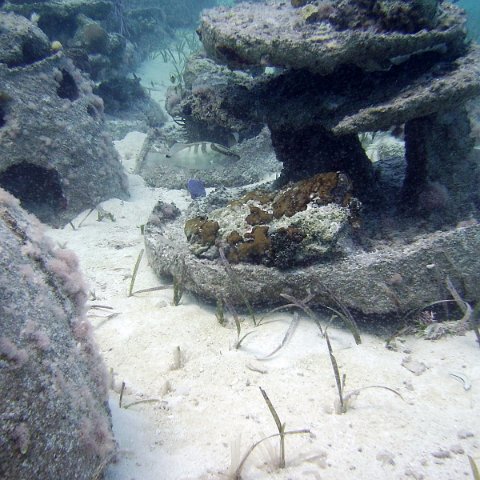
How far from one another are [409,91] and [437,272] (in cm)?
154

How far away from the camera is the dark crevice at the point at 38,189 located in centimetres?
584

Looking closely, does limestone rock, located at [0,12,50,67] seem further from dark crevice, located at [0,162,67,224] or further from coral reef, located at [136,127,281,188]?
coral reef, located at [136,127,281,188]

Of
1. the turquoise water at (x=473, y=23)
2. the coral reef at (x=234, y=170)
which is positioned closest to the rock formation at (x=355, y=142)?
the turquoise water at (x=473, y=23)

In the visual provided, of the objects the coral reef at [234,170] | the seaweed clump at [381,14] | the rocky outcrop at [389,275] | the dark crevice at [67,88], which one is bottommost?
the rocky outcrop at [389,275]

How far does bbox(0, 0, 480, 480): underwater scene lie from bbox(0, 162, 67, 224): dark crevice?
4.03ft

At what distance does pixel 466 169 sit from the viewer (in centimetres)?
381

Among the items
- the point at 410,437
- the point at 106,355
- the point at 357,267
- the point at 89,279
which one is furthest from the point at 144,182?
the point at 410,437

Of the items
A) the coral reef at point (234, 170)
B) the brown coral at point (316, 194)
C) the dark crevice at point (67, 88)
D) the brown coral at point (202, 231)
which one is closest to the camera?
the brown coral at point (316, 194)

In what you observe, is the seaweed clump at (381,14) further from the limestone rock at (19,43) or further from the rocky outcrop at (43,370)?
the limestone rock at (19,43)

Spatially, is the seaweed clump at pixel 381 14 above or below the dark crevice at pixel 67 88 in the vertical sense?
below

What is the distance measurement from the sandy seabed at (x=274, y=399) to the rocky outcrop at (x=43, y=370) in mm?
462

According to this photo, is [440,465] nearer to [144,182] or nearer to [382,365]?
[382,365]

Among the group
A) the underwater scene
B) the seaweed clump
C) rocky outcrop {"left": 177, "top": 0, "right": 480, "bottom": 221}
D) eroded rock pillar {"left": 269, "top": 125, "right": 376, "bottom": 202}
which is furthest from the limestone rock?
the seaweed clump

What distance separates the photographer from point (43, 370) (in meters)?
1.49
